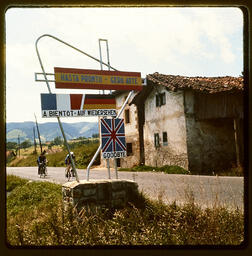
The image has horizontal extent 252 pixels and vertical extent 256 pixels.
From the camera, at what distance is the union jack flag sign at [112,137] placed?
4.15m

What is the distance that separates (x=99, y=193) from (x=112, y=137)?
924 mm

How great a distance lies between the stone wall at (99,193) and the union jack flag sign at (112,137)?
0.59 m

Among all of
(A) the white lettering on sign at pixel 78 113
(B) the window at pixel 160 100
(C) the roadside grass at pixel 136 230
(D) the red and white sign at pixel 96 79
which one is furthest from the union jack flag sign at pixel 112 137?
(B) the window at pixel 160 100

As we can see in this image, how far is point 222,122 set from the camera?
1097 cm

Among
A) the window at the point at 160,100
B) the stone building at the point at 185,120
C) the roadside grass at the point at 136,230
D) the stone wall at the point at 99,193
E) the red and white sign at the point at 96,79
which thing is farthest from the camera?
the window at the point at 160,100

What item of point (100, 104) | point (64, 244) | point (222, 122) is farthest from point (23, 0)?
point (222, 122)

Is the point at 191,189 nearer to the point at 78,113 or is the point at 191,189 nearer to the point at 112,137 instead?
the point at 112,137

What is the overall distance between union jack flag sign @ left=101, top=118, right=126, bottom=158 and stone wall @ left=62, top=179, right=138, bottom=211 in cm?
59

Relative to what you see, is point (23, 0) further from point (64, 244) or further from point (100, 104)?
point (64, 244)

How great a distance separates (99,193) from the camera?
441 cm

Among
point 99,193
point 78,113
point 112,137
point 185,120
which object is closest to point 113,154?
point 112,137

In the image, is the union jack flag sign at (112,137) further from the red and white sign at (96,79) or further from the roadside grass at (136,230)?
the roadside grass at (136,230)

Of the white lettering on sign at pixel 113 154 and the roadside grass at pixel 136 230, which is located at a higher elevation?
the white lettering on sign at pixel 113 154

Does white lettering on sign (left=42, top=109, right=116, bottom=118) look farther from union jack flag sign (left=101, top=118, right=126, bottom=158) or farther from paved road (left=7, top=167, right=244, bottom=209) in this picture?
paved road (left=7, top=167, right=244, bottom=209)
